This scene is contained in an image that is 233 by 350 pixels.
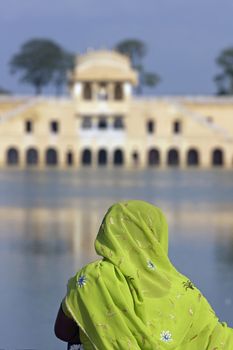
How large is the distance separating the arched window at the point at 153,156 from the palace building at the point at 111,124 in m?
2.17

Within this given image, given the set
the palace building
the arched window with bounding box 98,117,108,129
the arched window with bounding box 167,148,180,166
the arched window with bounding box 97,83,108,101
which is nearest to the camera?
the palace building

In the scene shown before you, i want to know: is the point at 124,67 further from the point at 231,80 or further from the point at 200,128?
the point at 231,80

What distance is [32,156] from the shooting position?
53.9 m

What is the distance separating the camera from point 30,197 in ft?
61.4

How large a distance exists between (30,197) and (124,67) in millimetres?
33423

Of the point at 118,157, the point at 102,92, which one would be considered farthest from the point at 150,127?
the point at 102,92

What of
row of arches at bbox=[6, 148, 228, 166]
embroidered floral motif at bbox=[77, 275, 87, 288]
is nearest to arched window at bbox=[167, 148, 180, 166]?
row of arches at bbox=[6, 148, 228, 166]

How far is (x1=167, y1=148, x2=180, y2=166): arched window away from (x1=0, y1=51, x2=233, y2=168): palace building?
1.31 metres

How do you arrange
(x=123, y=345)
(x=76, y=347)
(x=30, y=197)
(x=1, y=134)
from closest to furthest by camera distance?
(x=123, y=345) < (x=76, y=347) < (x=30, y=197) < (x=1, y=134)

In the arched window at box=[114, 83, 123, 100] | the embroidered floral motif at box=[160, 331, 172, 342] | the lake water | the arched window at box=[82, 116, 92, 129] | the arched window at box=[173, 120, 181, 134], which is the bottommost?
the lake water

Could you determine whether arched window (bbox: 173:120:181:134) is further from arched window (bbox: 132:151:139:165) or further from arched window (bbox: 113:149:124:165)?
arched window (bbox: 113:149:124:165)

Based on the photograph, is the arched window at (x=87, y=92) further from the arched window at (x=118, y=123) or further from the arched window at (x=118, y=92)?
the arched window at (x=118, y=123)

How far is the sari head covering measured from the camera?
2574 mm

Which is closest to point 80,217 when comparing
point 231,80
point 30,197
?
point 30,197
